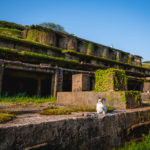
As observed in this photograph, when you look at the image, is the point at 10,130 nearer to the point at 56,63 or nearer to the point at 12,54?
the point at 12,54

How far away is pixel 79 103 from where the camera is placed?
6.58 m

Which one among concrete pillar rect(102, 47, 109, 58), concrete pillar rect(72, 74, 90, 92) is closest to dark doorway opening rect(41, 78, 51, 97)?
concrete pillar rect(72, 74, 90, 92)

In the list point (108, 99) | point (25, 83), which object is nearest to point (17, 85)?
point (25, 83)

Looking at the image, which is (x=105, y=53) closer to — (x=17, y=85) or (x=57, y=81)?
(x=57, y=81)

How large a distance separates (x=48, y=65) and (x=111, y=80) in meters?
8.16

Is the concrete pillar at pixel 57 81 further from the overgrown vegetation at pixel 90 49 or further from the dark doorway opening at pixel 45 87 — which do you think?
the overgrown vegetation at pixel 90 49

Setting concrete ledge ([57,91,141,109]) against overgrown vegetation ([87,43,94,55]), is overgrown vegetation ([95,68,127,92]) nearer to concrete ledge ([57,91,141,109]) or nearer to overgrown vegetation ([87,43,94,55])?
concrete ledge ([57,91,141,109])

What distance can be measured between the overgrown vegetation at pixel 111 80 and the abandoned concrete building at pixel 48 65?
1.20 metres

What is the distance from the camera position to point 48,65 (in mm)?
13156

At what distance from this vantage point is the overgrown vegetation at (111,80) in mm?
6181

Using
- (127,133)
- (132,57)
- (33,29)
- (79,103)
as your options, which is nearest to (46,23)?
(33,29)

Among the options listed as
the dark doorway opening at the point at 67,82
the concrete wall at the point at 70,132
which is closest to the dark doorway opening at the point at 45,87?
the dark doorway opening at the point at 67,82

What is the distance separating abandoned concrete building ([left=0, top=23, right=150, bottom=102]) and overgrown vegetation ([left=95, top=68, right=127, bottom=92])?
1.20 m

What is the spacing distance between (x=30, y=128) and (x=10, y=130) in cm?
29
